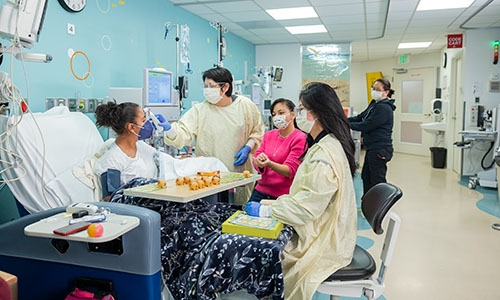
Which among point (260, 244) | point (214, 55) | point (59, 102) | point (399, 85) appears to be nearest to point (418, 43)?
point (399, 85)

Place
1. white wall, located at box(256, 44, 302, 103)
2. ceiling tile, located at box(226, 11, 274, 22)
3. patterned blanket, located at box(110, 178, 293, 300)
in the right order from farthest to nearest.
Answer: white wall, located at box(256, 44, 302, 103)
ceiling tile, located at box(226, 11, 274, 22)
patterned blanket, located at box(110, 178, 293, 300)

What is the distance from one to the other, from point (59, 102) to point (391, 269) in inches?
120

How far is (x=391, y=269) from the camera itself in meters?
3.15

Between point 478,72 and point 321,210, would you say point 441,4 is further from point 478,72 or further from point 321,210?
point 321,210

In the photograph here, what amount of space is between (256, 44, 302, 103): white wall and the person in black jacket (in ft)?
14.4

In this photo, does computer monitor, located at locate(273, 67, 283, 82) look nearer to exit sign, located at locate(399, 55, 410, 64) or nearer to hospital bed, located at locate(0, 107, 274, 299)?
exit sign, located at locate(399, 55, 410, 64)

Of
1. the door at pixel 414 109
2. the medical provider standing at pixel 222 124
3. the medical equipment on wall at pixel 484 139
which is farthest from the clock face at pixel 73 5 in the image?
the door at pixel 414 109

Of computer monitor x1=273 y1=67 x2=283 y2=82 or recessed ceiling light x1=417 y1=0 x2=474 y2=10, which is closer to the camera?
recessed ceiling light x1=417 y1=0 x2=474 y2=10

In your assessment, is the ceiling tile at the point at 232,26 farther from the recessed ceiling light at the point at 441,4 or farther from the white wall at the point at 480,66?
the white wall at the point at 480,66

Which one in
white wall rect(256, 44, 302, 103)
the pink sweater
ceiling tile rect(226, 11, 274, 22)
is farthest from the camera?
white wall rect(256, 44, 302, 103)

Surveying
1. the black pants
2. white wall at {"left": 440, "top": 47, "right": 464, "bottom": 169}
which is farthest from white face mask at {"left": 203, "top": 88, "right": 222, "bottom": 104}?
white wall at {"left": 440, "top": 47, "right": 464, "bottom": 169}

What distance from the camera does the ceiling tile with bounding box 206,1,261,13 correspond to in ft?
17.2

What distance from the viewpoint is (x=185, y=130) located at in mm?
3027

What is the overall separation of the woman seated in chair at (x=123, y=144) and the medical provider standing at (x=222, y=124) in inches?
19.5
